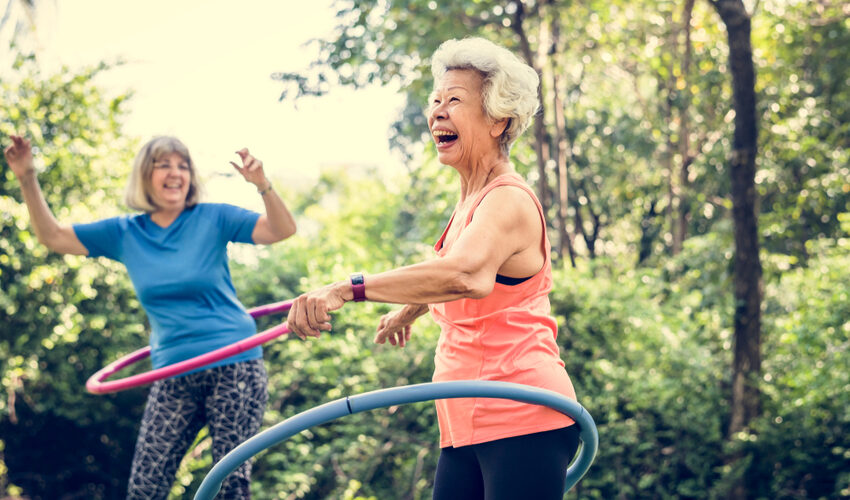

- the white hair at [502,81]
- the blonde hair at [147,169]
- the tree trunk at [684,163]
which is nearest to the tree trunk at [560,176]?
the tree trunk at [684,163]

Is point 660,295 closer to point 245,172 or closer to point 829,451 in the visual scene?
point 829,451

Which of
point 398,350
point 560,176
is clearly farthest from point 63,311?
point 560,176

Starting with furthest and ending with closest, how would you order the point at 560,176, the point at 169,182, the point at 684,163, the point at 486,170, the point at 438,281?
the point at 684,163, the point at 560,176, the point at 169,182, the point at 486,170, the point at 438,281

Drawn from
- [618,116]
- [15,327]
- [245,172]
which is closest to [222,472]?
[245,172]

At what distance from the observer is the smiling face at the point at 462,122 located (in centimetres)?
213

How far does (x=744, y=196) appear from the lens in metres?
5.65

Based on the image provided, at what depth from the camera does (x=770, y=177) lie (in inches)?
373

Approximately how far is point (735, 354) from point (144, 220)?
13.1 ft

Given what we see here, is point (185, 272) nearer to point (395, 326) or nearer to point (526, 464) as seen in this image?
point (395, 326)

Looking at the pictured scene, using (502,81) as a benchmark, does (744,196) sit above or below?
below

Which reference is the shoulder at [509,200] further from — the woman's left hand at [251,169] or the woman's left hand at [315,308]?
the woman's left hand at [251,169]

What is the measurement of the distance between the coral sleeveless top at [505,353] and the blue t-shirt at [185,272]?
51.2 inches

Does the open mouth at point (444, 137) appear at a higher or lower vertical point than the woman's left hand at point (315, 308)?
higher

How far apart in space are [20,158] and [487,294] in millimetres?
2346
